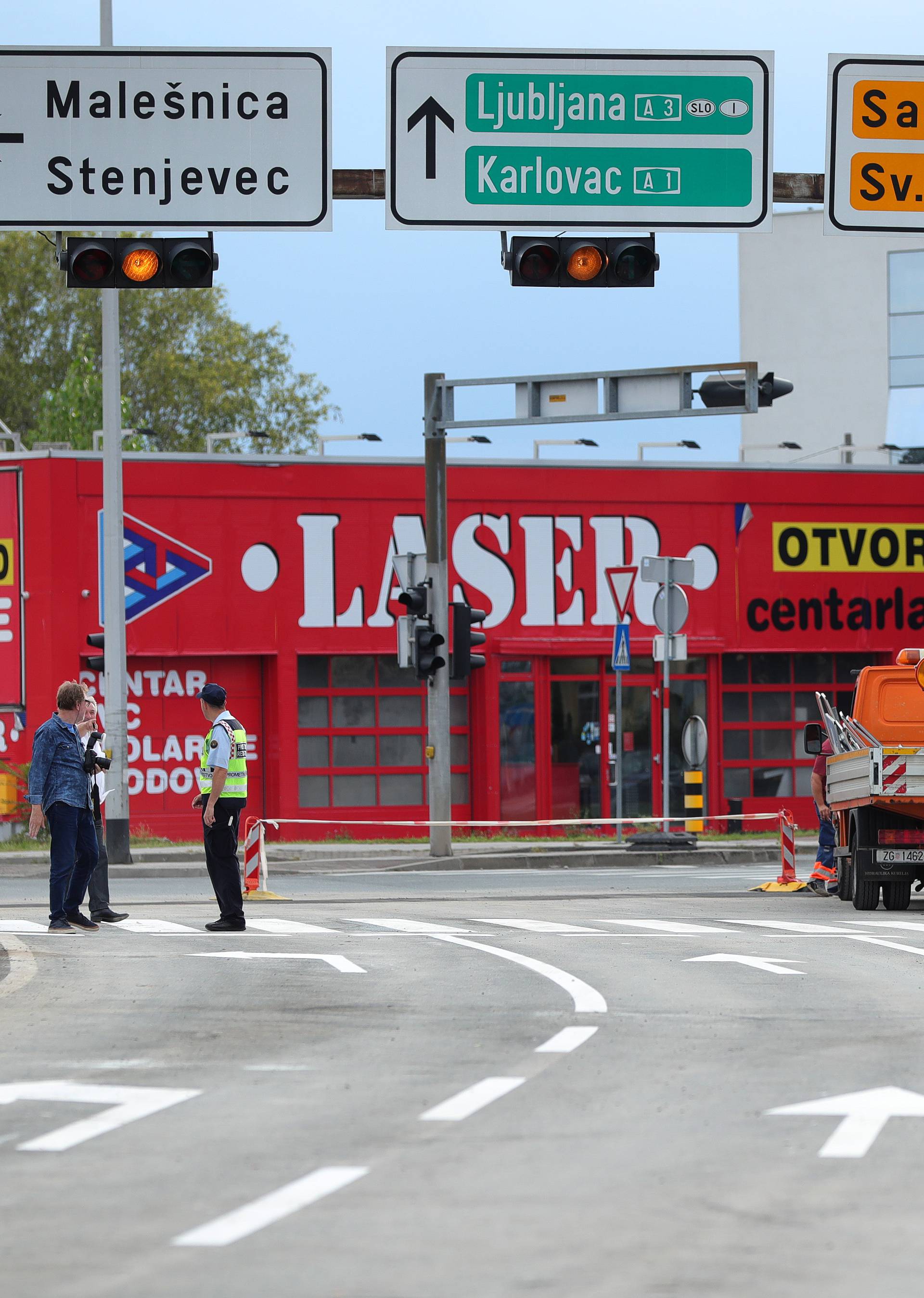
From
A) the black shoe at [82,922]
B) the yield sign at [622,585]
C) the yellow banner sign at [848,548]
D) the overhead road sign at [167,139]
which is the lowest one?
the black shoe at [82,922]

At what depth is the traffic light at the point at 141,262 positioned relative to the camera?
1415cm

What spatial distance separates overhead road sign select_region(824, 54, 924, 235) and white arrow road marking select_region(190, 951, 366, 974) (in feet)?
20.4

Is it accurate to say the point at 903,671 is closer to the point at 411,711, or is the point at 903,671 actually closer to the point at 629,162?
the point at 629,162

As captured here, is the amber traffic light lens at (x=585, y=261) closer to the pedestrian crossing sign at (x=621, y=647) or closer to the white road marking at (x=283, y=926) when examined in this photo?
the white road marking at (x=283, y=926)

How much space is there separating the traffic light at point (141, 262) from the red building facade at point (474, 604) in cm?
1490

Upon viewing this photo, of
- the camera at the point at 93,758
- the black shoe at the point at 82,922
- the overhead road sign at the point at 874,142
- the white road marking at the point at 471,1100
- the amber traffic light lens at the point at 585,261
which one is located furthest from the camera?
the black shoe at the point at 82,922

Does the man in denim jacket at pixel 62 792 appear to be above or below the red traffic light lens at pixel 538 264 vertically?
below

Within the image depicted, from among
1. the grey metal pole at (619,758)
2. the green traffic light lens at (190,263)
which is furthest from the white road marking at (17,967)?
the grey metal pole at (619,758)

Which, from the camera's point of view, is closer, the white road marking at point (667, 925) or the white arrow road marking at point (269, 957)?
the white arrow road marking at point (269, 957)

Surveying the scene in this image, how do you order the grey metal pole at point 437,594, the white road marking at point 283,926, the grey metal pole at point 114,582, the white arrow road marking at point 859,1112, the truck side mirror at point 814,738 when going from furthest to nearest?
the grey metal pole at point 437,594 → the grey metal pole at point 114,582 → the truck side mirror at point 814,738 → the white road marking at point 283,926 → the white arrow road marking at point 859,1112

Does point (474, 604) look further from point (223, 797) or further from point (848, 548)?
point (223, 797)

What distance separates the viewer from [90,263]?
1416 centimetres

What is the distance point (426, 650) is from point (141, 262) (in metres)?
11.3

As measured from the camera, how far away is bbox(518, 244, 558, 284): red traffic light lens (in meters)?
14.2
